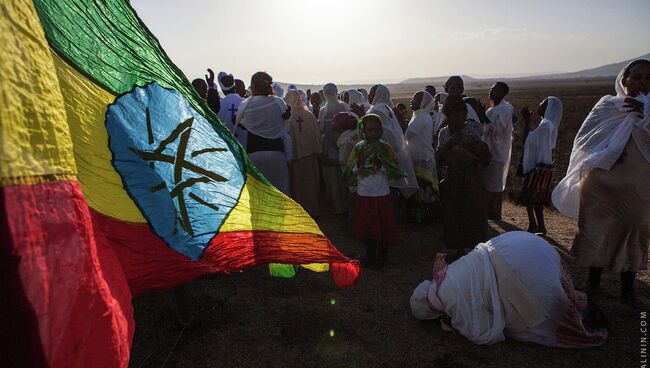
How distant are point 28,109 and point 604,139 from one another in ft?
15.0

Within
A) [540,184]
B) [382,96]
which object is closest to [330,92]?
[382,96]

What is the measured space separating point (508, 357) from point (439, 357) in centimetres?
55

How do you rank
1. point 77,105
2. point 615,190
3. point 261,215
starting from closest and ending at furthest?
point 77,105 → point 261,215 → point 615,190

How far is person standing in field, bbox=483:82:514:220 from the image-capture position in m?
6.42

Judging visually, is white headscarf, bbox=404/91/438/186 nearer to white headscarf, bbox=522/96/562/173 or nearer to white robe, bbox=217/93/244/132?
white headscarf, bbox=522/96/562/173

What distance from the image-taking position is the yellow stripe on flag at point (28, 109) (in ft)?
3.36

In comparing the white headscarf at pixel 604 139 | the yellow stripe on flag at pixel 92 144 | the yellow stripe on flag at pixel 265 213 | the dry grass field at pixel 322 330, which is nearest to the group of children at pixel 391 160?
the dry grass field at pixel 322 330

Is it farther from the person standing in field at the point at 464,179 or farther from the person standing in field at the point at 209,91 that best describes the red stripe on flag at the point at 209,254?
the person standing in field at the point at 209,91

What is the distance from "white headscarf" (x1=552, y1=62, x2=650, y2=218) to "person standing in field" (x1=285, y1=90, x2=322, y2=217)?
3675mm

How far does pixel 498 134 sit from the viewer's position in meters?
6.53

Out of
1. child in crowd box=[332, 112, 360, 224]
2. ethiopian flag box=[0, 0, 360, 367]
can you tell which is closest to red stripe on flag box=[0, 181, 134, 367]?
ethiopian flag box=[0, 0, 360, 367]

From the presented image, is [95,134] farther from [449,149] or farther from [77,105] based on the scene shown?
[449,149]

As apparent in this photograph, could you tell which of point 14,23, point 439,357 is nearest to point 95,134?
point 14,23

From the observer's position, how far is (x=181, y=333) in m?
3.36
